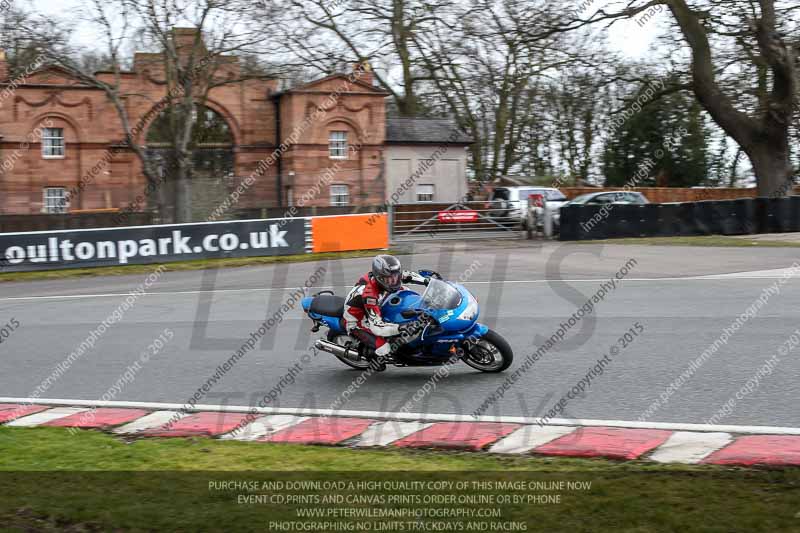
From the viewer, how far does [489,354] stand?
9586 millimetres

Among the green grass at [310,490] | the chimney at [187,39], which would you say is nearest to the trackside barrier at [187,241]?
the chimney at [187,39]

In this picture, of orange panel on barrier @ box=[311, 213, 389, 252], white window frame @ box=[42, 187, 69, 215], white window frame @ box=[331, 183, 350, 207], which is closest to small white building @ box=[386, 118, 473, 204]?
white window frame @ box=[331, 183, 350, 207]

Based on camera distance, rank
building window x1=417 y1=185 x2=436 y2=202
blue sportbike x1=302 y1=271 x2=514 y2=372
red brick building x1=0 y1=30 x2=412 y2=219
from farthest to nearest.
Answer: building window x1=417 y1=185 x2=436 y2=202, red brick building x1=0 y1=30 x2=412 y2=219, blue sportbike x1=302 y1=271 x2=514 y2=372

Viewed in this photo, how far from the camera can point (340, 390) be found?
31.0ft

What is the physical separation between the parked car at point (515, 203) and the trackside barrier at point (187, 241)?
6.88 m

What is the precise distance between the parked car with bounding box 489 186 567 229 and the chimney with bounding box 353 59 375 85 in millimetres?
10566

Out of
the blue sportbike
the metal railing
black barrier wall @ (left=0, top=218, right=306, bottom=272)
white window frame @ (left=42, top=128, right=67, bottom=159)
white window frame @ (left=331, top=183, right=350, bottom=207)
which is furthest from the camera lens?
white window frame @ (left=42, top=128, right=67, bottom=159)

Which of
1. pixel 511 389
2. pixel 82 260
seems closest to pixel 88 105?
pixel 82 260

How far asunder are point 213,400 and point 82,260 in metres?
15.9

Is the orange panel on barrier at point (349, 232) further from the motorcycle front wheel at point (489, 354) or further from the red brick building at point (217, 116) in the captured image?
the motorcycle front wheel at point (489, 354)

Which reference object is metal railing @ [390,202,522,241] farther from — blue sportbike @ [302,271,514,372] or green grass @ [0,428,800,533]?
green grass @ [0,428,800,533]

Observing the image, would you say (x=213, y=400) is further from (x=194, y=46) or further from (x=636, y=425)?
(x=194, y=46)

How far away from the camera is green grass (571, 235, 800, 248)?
24402mm

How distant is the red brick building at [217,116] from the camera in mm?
42250
